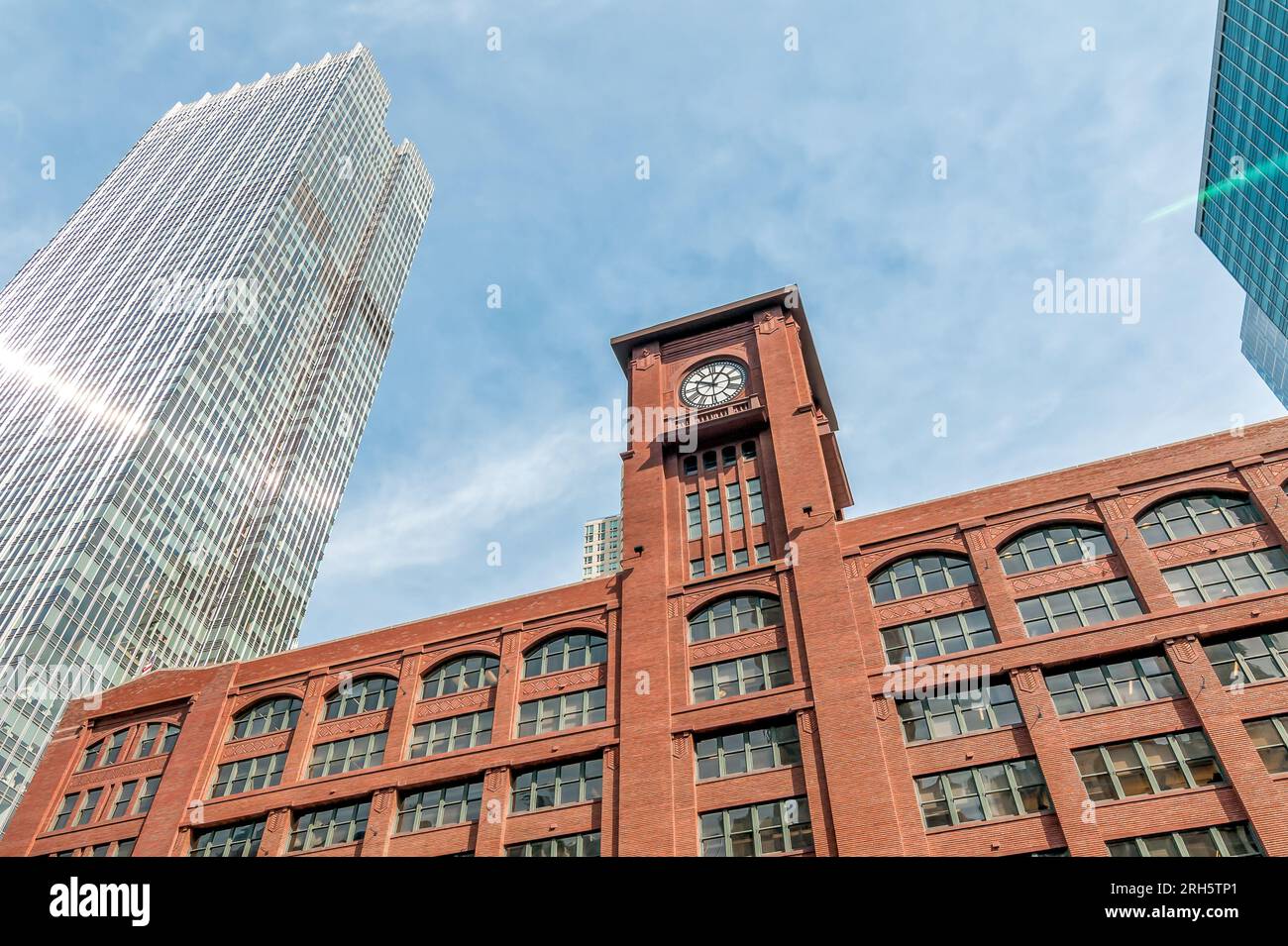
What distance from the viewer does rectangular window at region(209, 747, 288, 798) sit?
128ft

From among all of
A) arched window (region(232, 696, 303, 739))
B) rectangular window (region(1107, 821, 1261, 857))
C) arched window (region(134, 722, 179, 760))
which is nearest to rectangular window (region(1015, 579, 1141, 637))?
rectangular window (region(1107, 821, 1261, 857))

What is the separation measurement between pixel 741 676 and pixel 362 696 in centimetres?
1662

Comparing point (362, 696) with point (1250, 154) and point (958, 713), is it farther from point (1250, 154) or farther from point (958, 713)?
point (1250, 154)

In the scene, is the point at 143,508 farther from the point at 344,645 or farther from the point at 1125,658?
the point at 1125,658

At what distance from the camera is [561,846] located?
32781 mm

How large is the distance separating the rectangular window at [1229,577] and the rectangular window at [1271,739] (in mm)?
4447

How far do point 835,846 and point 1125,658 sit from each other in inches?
439

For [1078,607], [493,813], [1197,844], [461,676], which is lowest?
[1197,844]

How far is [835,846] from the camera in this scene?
95.1 ft

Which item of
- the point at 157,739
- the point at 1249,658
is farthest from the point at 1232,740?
the point at 157,739

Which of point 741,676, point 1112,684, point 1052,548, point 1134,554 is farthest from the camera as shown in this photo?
point 741,676

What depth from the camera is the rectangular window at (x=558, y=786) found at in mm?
33812

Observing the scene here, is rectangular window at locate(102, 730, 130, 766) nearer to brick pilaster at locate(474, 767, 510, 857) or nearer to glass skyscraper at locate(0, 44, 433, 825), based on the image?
brick pilaster at locate(474, 767, 510, 857)

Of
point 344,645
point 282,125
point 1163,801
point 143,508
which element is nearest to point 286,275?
point 282,125
